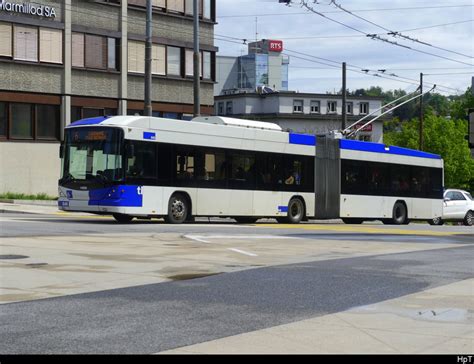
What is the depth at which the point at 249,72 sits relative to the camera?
14875 centimetres

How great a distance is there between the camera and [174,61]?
49438 millimetres

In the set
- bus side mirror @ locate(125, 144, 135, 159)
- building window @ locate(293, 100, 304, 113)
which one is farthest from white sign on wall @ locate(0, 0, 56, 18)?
building window @ locate(293, 100, 304, 113)

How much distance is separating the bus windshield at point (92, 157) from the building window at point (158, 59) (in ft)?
75.8

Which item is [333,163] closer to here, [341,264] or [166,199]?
[166,199]

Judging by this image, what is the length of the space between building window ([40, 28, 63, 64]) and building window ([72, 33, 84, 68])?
2.61 ft

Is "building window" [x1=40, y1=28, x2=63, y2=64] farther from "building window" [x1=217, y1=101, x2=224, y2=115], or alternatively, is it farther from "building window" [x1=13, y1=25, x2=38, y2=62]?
"building window" [x1=217, y1=101, x2=224, y2=115]

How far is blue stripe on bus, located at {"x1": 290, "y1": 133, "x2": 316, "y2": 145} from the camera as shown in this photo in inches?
1188

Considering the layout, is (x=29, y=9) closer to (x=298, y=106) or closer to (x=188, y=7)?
(x=188, y=7)

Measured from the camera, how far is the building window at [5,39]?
41062mm

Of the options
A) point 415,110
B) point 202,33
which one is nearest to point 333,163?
point 202,33

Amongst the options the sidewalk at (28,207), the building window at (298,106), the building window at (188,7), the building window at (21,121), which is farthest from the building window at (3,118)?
the building window at (298,106)

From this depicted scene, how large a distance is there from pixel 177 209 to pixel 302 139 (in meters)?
6.80

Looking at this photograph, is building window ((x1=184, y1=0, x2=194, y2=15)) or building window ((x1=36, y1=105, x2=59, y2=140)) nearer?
building window ((x1=36, y1=105, x2=59, y2=140))

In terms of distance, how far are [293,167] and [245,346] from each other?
22.8 m
